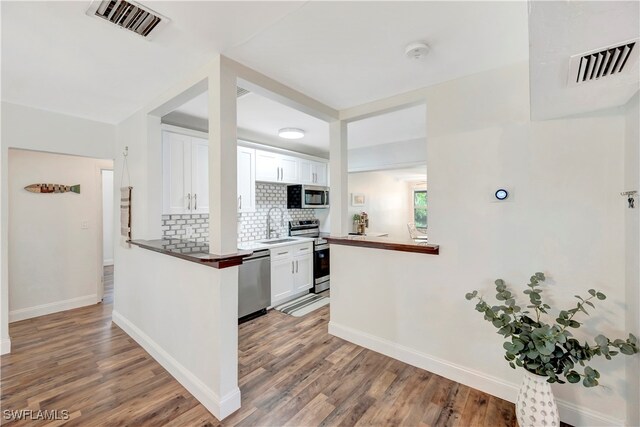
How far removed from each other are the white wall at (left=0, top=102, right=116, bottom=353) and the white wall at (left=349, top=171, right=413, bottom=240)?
→ 4203 mm

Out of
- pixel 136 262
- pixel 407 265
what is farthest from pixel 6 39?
pixel 407 265

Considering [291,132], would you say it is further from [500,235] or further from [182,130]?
[500,235]

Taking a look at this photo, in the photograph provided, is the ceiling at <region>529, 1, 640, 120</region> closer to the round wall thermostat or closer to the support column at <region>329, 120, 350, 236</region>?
the round wall thermostat

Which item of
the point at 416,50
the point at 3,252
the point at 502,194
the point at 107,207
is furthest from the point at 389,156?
the point at 107,207

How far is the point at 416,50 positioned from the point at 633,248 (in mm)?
1623

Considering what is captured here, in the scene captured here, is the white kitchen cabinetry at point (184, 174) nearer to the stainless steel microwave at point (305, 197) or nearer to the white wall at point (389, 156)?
the stainless steel microwave at point (305, 197)

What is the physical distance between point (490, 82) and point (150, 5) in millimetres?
2163

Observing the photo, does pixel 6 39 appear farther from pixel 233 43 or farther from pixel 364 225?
pixel 364 225

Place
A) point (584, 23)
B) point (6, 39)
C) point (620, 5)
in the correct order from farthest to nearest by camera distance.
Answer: point (6, 39)
point (584, 23)
point (620, 5)

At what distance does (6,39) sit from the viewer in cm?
168

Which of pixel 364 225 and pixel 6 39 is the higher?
pixel 6 39

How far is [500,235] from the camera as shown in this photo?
6.54ft

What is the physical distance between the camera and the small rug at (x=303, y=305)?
372 cm

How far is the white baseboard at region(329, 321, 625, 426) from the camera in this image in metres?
1.72
